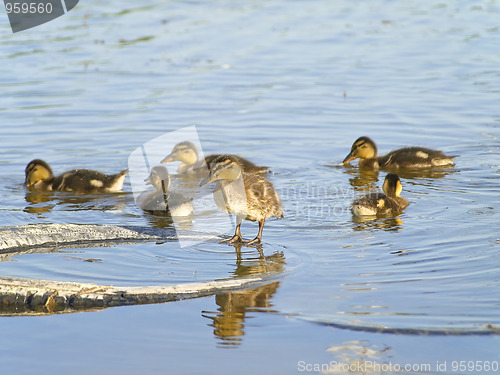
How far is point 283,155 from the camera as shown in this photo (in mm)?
9062

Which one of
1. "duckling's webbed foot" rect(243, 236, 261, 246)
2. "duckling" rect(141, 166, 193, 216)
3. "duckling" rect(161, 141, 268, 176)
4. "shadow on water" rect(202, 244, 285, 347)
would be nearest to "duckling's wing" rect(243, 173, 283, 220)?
"duckling's webbed foot" rect(243, 236, 261, 246)

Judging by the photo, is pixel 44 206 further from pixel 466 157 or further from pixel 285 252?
pixel 466 157

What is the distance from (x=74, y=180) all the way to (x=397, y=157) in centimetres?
353

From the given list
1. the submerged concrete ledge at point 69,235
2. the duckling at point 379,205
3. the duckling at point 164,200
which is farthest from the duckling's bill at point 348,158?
the submerged concrete ledge at point 69,235

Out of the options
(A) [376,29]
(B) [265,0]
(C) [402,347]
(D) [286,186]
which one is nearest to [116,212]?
(D) [286,186]

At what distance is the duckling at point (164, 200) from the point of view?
23.4 ft

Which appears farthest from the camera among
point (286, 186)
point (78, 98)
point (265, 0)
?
point (265, 0)

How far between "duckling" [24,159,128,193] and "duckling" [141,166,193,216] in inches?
17.4

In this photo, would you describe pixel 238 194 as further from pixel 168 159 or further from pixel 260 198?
pixel 168 159

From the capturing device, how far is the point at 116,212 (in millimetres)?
7211

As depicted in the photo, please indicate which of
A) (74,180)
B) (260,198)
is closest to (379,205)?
(260,198)

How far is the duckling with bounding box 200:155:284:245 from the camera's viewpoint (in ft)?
18.8

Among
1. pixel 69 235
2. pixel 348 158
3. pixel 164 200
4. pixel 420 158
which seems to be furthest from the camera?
pixel 348 158

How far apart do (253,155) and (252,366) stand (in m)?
5.51
